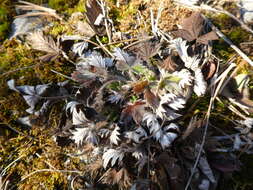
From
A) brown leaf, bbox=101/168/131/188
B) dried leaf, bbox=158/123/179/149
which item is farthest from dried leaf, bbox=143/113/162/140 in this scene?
→ brown leaf, bbox=101/168/131/188

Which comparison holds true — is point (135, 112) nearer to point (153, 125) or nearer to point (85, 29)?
point (153, 125)

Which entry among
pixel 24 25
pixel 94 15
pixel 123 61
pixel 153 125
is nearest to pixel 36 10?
pixel 24 25

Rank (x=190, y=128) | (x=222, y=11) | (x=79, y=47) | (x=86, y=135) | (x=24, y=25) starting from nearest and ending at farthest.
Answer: (x=190, y=128)
(x=86, y=135)
(x=222, y=11)
(x=79, y=47)
(x=24, y=25)

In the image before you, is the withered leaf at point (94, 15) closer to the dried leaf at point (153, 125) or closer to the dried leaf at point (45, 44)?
the dried leaf at point (45, 44)

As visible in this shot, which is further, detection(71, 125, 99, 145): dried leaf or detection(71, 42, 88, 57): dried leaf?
detection(71, 42, 88, 57): dried leaf

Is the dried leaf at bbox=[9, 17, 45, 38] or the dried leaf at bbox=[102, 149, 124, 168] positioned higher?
the dried leaf at bbox=[9, 17, 45, 38]

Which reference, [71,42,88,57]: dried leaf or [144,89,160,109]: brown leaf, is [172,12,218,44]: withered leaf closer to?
[144,89,160,109]: brown leaf

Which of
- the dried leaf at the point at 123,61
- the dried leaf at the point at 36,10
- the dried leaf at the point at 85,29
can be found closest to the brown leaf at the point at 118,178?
the dried leaf at the point at 123,61
